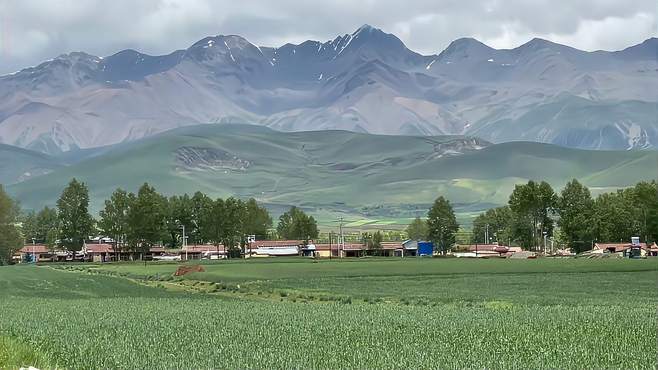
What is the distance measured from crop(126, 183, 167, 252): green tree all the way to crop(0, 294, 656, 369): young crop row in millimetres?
122455

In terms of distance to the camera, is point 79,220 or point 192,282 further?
point 79,220

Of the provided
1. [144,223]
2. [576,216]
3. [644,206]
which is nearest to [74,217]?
[144,223]

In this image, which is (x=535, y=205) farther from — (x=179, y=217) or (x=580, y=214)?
(x=179, y=217)

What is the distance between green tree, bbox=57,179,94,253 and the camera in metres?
166

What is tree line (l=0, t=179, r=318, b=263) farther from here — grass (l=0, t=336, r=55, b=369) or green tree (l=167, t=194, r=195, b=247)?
grass (l=0, t=336, r=55, b=369)

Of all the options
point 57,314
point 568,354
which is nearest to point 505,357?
point 568,354

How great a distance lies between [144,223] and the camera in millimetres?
159750

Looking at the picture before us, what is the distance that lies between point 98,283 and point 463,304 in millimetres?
42889

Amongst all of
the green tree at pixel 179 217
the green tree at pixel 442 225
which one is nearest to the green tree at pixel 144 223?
the green tree at pixel 179 217

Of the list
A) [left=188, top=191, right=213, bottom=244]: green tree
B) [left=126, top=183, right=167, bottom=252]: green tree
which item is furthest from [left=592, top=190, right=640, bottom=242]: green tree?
[left=126, top=183, right=167, bottom=252]: green tree

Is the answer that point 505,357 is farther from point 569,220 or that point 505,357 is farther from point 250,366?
point 569,220

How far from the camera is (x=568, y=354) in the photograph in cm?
2194

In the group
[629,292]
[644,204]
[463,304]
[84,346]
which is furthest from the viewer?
[644,204]

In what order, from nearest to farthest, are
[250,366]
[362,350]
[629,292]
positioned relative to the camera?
[250,366]
[362,350]
[629,292]
